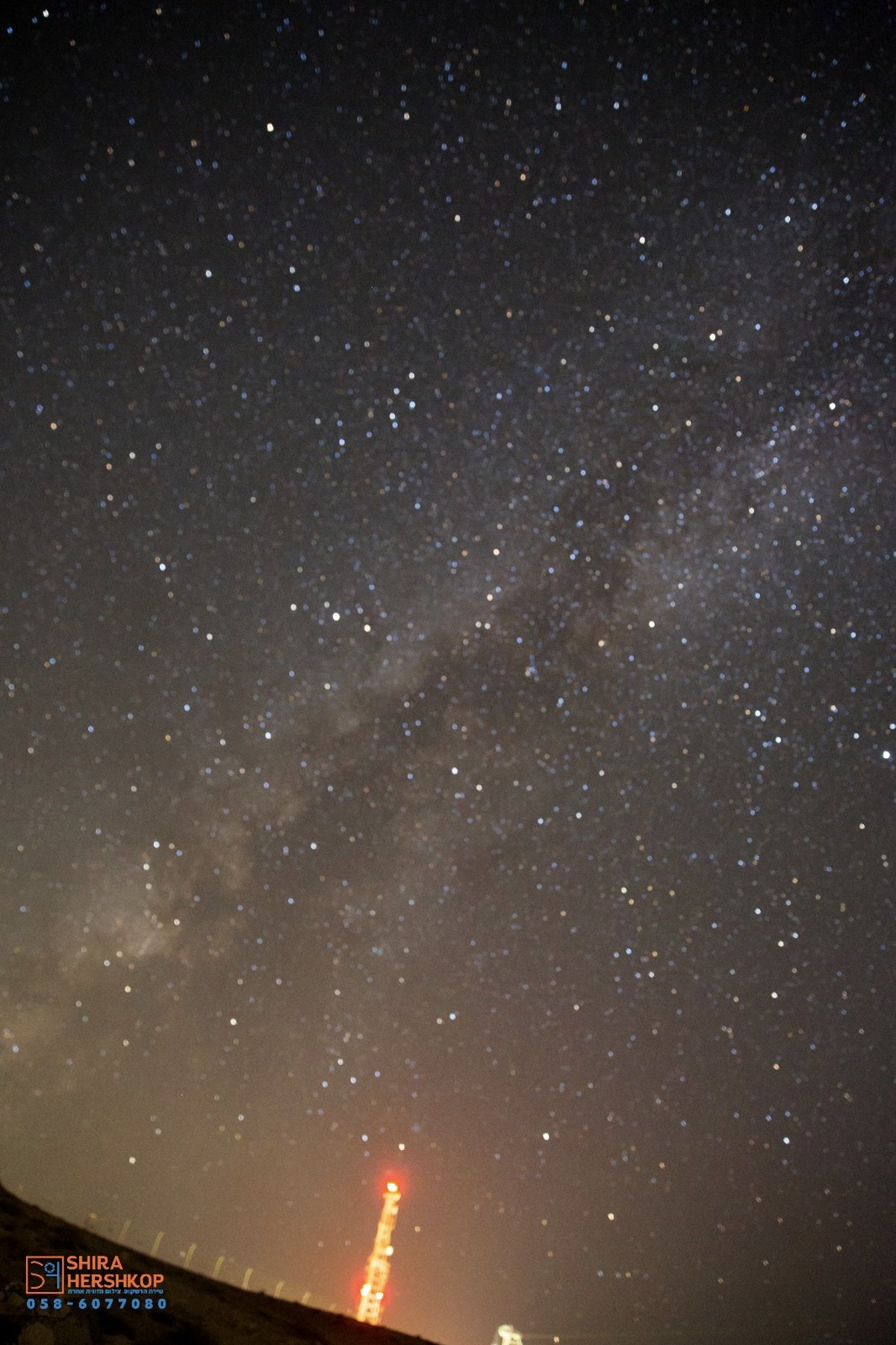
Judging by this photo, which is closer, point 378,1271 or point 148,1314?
point 148,1314

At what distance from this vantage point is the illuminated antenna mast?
37656 mm

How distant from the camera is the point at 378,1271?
128 feet

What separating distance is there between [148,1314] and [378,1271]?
131ft

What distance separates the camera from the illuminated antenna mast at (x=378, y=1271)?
124 feet

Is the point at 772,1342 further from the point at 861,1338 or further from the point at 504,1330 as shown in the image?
the point at 504,1330

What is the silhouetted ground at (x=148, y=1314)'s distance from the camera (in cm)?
588

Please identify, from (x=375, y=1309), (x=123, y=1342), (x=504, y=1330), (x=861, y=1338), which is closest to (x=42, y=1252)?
(x=123, y=1342)

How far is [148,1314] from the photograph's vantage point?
7.21m

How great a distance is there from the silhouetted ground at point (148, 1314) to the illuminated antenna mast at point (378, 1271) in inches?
1386

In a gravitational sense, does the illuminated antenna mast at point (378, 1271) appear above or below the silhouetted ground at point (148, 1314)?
below

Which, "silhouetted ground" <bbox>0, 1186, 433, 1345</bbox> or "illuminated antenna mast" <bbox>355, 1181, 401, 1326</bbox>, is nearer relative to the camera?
"silhouetted ground" <bbox>0, 1186, 433, 1345</bbox>

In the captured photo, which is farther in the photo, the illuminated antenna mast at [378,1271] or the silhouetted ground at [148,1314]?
the illuminated antenna mast at [378,1271]

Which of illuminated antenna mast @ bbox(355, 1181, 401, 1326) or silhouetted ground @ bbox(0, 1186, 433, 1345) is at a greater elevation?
silhouetted ground @ bbox(0, 1186, 433, 1345)

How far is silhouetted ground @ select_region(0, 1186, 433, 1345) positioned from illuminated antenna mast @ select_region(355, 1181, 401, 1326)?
116ft
